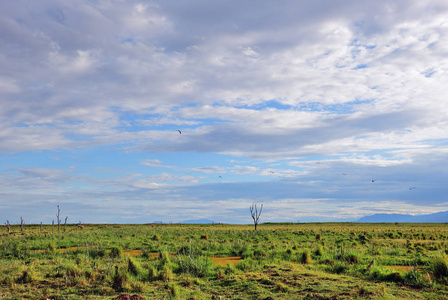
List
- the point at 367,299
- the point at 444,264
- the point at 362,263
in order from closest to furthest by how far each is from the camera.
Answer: the point at 367,299
the point at 444,264
the point at 362,263

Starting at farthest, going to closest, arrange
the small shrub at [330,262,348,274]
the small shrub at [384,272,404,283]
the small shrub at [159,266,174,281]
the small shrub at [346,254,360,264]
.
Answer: the small shrub at [346,254,360,264], the small shrub at [330,262,348,274], the small shrub at [159,266,174,281], the small shrub at [384,272,404,283]

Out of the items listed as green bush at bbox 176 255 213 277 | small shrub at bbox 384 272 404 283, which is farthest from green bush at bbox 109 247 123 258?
small shrub at bbox 384 272 404 283

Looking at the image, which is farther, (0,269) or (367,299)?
(0,269)

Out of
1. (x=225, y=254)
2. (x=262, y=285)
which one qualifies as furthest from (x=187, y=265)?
(x=225, y=254)

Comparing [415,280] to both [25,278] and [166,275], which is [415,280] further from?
[25,278]

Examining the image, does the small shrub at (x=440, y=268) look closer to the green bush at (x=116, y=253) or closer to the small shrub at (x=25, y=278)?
the small shrub at (x=25, y=278)

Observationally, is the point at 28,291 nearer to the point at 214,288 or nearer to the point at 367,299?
the point at 214,288

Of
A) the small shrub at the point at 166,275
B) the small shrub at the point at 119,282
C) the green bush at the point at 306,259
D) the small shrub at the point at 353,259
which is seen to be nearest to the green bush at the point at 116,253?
the small shrub at the point at 166,275

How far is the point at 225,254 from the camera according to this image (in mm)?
22859

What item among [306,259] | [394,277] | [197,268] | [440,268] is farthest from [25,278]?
[440,268]

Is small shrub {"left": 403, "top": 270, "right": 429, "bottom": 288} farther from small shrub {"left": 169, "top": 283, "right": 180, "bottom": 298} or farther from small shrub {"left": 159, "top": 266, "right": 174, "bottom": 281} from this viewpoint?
small shrub {"left": 159, "top": 266, "right": 174, "bottom": 281}

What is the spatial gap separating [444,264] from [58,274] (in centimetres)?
1564

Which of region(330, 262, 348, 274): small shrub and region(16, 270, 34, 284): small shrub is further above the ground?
region(16, 270, 34, 284): small shrub

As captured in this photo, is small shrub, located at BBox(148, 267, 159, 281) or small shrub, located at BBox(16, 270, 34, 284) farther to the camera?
small shrub, located at BBox(148, 267, 159, 281)
